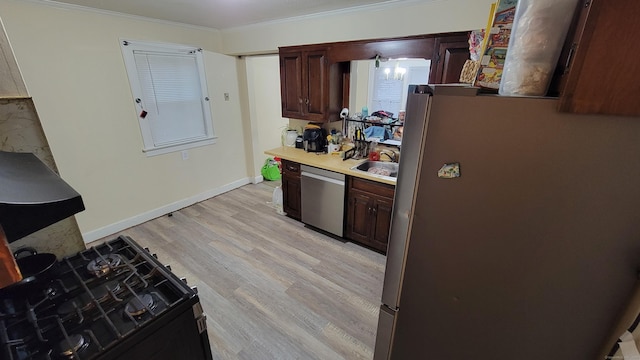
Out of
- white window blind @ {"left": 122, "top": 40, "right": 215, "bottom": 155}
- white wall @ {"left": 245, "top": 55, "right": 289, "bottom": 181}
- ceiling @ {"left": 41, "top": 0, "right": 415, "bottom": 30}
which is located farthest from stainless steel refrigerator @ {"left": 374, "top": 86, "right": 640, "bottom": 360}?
white wall @ {"left": 245, "top": 55, "right": 289, "bottom": 181}

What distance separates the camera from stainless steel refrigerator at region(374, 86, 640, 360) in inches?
24.3

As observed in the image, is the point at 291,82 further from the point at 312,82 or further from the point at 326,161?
the point at 326,161

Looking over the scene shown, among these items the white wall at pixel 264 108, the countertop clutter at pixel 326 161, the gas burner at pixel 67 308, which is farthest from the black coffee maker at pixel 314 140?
the gas burner at pixel 67 308

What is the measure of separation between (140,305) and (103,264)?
1.18 ft

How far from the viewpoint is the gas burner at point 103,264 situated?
1.08 m

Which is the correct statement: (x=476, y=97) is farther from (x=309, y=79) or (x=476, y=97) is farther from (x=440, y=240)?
(x=309, y=79)

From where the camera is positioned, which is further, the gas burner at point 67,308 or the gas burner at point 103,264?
the gas burner at point 103,264

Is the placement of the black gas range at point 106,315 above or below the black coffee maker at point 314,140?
below

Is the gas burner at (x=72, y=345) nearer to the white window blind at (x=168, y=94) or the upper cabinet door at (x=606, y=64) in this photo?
the upper cabinet door at (x=606, y=64)

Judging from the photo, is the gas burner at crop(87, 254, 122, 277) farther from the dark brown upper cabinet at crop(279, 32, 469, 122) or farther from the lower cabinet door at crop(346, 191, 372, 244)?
the dark brown upper cabinet at crop(279, 32, 469, 122)

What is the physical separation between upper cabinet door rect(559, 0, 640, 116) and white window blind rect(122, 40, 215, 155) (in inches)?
145

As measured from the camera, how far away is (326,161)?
2838 millimetres

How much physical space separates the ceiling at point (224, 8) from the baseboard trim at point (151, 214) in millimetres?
2290

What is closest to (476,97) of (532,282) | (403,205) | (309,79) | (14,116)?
(403,205)
